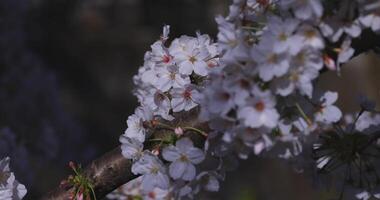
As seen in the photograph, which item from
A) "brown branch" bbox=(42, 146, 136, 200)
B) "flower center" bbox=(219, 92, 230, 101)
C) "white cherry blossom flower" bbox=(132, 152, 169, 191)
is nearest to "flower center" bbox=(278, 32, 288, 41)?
"flower center" bbox=(219, 92, 230, 101)

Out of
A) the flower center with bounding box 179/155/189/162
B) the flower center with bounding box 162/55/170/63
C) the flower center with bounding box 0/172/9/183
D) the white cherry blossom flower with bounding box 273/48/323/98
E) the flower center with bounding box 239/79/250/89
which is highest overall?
the flower center with bounding box 162/55/170/63

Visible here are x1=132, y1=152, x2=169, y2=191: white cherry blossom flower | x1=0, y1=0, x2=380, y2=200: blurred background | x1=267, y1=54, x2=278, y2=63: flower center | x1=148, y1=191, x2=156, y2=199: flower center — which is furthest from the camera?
x1=0, y1=0, x2=380, y2=200: blurred background

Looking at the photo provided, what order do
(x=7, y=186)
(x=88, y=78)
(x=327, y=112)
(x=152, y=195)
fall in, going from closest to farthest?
(x=327, y=112) < (x=7, y=186) < (x=152, y=195) < (x=88, y=78)

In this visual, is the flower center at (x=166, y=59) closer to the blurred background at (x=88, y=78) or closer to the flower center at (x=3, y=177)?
the flower center at (x=3, y=177)

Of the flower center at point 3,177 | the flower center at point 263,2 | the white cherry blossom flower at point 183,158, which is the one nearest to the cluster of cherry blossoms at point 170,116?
the white cherry blossom flower at point 183,158

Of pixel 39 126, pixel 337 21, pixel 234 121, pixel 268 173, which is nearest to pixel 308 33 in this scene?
pixel 337 21

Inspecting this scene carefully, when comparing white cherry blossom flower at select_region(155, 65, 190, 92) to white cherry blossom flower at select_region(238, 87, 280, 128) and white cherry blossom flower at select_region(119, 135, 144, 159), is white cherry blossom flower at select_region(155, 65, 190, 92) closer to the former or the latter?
white cherry blossom flower at select_region(119, 135, 144, 159)

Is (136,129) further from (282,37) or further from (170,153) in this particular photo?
(282,37)

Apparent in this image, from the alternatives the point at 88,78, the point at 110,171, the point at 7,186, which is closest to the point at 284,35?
the point at 110,171

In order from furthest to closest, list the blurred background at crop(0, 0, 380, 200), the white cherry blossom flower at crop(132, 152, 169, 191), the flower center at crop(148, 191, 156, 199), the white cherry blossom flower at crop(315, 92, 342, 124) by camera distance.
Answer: the blurred background at crop(0, 0, 380, 200) < the flower center at crop(148, 191, 156, 199) < the white cherry blossom flower at crop(132, 152, 169, 191) < the white cherry blossom flower at crop(315, 92, 342, 124)
